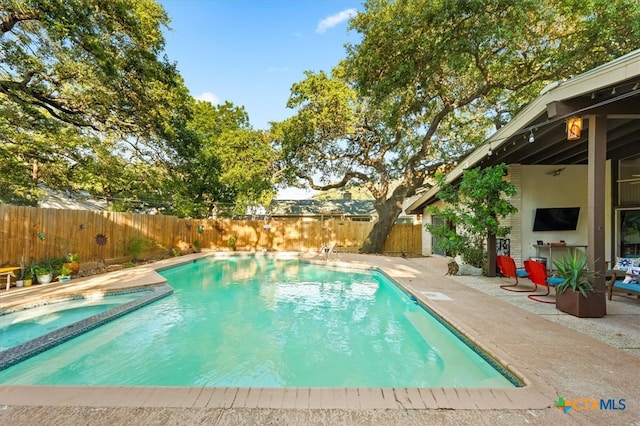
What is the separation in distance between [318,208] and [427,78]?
12449mm

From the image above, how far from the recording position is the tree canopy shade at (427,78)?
8.76 metres

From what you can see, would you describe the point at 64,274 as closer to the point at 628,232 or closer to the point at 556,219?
the point at 556,219

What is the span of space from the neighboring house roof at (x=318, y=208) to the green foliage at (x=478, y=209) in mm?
12151

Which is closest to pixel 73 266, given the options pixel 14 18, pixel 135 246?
pixel 135 246

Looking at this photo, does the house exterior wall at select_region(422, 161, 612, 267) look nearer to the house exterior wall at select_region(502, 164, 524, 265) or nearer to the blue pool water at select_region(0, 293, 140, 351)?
the house exterior wall at select_region(502, 164, 524, 265)

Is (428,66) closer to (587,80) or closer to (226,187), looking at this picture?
(587,80)

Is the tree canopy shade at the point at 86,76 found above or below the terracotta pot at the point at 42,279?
above

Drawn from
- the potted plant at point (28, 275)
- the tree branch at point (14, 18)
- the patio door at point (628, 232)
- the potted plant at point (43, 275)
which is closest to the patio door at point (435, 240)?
the patio door at point (628, 232)

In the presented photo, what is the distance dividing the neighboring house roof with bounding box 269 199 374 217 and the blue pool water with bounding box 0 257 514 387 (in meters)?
14.2

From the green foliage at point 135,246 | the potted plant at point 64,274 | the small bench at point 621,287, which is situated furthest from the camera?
the green foliage at point 135,246

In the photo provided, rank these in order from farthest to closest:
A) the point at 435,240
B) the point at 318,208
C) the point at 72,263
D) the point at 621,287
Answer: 1. the point at 318,208
2. the point at 435,240
3. the point at 72,263
4. the point at 621,287

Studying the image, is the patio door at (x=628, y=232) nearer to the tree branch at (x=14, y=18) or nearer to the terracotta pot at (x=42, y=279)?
the terracotta pot at (x=42, y=279)

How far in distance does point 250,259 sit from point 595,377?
12820mm

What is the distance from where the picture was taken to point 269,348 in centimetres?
433
